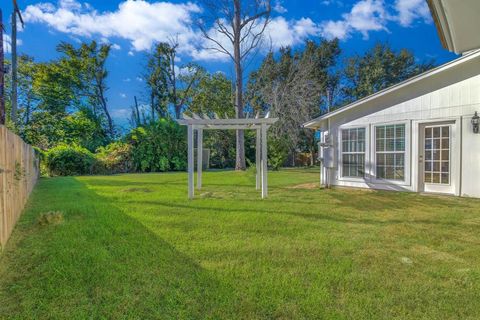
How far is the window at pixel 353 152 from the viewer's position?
855 cm

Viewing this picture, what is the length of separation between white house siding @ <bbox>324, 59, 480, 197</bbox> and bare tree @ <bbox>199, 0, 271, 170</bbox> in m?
8.03

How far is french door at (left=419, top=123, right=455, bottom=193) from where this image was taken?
7.03 metres

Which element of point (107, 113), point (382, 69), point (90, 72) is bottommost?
point (107, 113)

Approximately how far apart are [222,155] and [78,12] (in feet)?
42.9

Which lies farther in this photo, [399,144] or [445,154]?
[399,144]

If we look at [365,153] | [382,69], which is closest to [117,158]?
[365,153]

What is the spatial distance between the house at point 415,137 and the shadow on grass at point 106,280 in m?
6.79

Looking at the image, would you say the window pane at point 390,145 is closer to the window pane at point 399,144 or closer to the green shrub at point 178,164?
the window pane at point 399,144

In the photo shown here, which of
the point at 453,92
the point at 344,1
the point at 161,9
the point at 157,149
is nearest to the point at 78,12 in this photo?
A: the point at 161,9

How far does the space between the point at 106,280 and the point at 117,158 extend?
14.5 m

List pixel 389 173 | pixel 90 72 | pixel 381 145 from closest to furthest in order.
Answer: pixel 389 173, pixel 381 145, pixel 90 72

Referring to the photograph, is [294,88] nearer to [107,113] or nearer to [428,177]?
[428,177]

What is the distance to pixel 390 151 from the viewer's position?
791 centimetres

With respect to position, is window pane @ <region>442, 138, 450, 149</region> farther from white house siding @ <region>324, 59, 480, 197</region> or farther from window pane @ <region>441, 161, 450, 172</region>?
window pane @ <region>441, 161, 450, 172</region>
